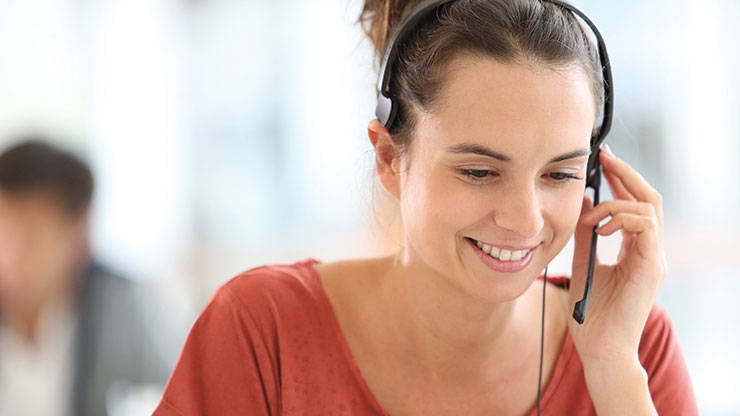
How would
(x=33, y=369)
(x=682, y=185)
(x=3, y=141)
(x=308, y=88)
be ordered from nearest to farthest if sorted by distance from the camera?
(x=33, y=369) < (x=682, y=185) < (x=3, y=141) < (x=308, y=88)

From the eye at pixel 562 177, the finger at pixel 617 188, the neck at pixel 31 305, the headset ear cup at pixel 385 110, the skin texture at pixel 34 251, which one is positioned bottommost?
the neck at pixel 31 305

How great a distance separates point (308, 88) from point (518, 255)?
270 cm

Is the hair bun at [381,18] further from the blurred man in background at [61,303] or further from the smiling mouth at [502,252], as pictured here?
the blurred man in background at [61,303]

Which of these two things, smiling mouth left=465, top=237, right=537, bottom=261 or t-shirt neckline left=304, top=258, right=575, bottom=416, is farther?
t-shirt neckline left=304, top=258, right=575, bottom=416

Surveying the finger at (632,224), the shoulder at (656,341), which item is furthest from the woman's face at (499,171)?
the shoulder at (656,341)

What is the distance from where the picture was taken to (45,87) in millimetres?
3531

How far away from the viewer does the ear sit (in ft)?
3.99

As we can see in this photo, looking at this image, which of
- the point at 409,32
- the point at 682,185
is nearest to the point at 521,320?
the point at 409,32

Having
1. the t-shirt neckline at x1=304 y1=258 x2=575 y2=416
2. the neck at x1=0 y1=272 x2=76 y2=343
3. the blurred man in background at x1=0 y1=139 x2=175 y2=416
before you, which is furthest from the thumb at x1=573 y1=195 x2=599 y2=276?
the neck at x1=0 y1=272 x2=76 y2=343

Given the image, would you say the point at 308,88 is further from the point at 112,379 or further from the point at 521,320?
the point at 521,320

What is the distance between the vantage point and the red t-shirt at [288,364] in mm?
1175

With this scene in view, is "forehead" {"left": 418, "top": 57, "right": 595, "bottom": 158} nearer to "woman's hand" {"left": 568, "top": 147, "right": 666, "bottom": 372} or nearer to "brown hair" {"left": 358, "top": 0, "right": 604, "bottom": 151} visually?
"brown hair" {"left": 358, "top": 0, "right": 604, "bottom": 151}

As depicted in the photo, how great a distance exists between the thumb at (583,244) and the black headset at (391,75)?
0.04 meters

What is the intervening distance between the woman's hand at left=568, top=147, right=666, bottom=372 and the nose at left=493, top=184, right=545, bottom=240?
0.25 metres
